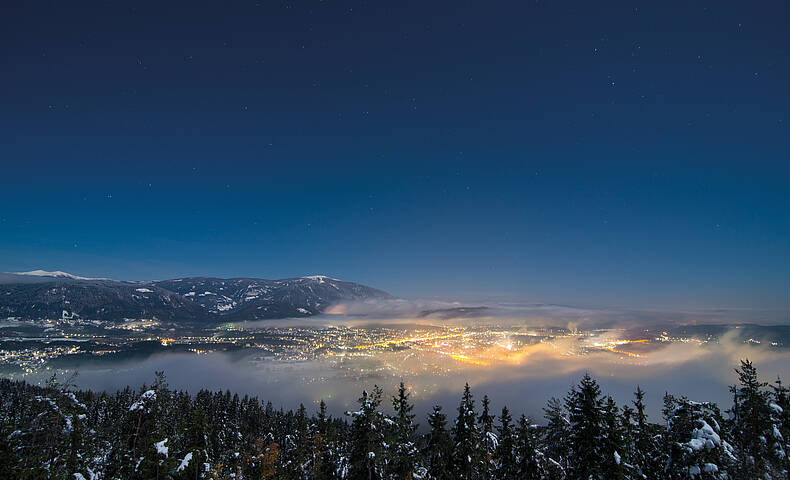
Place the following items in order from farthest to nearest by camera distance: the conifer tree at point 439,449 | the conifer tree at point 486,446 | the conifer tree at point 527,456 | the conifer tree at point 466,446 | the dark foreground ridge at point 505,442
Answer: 1. the conifer tree at point 527,456
2. the conifer tree at point 486,446
3. the conifer tree at point 439,449
4. the conifer tree at point 466,446
5. the dark foreground ridge at point 505,442

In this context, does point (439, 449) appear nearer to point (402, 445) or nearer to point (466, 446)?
point (466, 446)

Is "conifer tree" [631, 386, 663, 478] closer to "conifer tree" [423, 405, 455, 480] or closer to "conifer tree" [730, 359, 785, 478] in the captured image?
"conifer tree" [730, 359, 785, 478]

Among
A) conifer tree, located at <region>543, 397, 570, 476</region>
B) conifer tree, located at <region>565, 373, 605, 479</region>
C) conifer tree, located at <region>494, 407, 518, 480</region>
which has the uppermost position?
conifer tree, located at <region>565, 373, 605, 479</region>

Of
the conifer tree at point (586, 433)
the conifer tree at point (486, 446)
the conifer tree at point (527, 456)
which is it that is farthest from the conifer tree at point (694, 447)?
the conifer tree at point (486, 446)

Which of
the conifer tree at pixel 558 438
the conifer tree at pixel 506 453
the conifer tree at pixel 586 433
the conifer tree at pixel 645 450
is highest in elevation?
the conifer tree at pixel 586 433

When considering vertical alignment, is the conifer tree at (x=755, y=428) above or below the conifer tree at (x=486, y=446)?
above

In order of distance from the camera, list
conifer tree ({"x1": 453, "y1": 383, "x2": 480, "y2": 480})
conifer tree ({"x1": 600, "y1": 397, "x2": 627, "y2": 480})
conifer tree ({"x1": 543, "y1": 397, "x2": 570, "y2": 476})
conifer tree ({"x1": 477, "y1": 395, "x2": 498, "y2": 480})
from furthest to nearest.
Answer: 1. conifer tree ({"x1": 477, "y1": 395, "x2": 498, "y2": 480})
2. conifer tree ({"x1": 453, "y1": 383, "x2": 480, "y2": 480})
3. conifer tree ({"x1": 543, "y1": 397, "x2": 570, "y2": 476})
4. conifer tree ({"x1": 600, "y1": 397, "x2": 627, "y2": 480})

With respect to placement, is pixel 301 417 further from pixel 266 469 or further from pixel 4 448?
pixel 4 448

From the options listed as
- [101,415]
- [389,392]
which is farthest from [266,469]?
[389,392]

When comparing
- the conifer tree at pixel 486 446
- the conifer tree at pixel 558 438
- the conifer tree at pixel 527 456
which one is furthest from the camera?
the conifer tree at pixel 527 456

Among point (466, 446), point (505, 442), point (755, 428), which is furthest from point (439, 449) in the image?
point (755, 428)

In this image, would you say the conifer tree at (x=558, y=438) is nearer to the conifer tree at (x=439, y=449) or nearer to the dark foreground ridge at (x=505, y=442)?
the dark foreground ridge at (x=505, y=442)

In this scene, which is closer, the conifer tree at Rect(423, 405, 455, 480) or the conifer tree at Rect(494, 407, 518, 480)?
the conifer tree at Rect(423, 405, 455, 480)

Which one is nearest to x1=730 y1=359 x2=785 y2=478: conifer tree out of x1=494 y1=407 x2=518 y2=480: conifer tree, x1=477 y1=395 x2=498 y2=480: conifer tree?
x1=494 y1=407 x2=518 y2=480: conifer tree
